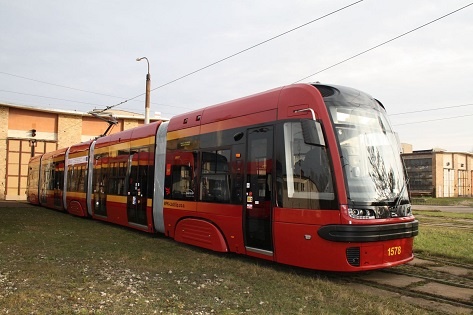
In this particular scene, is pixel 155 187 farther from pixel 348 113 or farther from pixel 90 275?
pixel 348 113

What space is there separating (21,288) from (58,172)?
16640mm

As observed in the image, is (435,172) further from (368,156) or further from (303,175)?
(303,175)

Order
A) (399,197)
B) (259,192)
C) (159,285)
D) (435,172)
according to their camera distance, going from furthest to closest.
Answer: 1. (435,172)
2. (259,192)
3. (399,197)
4. (159,285)

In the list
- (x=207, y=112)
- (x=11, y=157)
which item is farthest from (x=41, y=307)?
(x=11, y=157)

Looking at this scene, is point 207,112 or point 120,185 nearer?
point 207,112

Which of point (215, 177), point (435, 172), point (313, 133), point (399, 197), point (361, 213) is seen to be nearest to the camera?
point (361, 213)

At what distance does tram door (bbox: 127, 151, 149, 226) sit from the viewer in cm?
1214

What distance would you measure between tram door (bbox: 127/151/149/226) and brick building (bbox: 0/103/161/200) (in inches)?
816

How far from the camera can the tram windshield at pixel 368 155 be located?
6832mm

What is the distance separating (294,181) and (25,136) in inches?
1247

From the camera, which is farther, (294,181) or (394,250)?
(294,181)

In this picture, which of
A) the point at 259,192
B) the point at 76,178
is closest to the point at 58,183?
the point at 76,178

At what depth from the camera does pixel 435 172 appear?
54188mm

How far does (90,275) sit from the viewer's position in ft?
22.2
